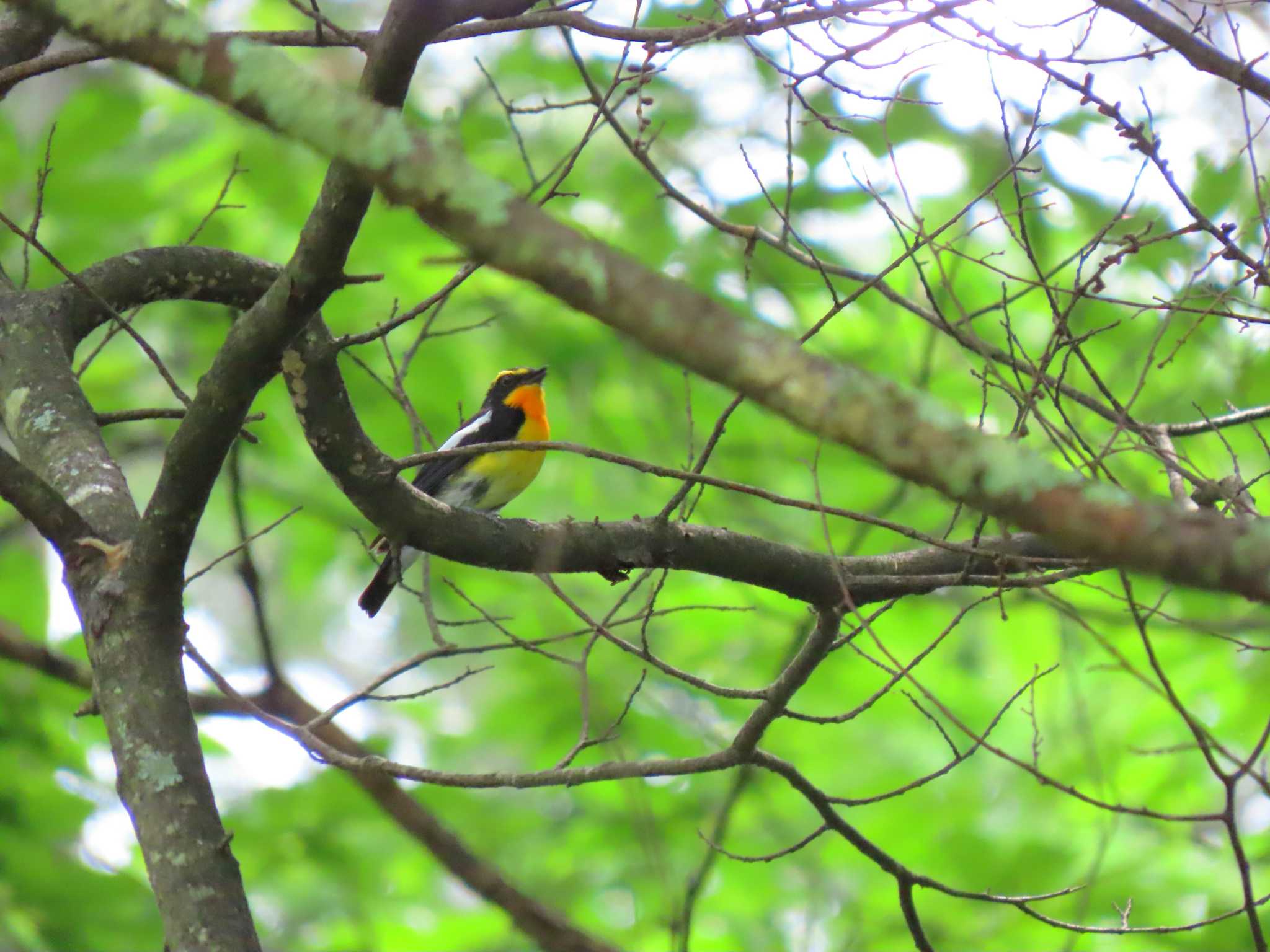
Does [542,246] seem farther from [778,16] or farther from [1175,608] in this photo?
[1175,608]

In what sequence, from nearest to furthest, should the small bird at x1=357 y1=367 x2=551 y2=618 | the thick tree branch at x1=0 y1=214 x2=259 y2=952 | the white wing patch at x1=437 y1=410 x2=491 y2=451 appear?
the thick tree branch at x1=0 y1=214 x2=259 y2=952 < the small bird at x1=357 y1=367 x2=551 y2=618 < the white wing patch at x1=437 y1=410 x2=491 y2=451

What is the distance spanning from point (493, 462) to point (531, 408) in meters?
0.64

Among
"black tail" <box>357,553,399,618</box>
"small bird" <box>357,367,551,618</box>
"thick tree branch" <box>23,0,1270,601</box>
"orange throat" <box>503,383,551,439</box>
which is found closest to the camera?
"thick tree branch" <box>23,0,1270,601</box>

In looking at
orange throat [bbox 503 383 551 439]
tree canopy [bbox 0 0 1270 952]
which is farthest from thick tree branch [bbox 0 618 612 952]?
orange throat [bbox 503 383 551 439]

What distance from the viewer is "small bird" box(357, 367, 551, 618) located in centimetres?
598

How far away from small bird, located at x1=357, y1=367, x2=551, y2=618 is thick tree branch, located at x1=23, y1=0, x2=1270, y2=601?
4.05 metres

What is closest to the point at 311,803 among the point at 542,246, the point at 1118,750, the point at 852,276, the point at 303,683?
the point at 852,276

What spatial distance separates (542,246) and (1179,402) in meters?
4.94

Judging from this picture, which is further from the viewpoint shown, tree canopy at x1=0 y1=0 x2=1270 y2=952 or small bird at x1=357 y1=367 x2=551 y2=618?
small bird at x1=357 y1=367 x2=551 y2=618

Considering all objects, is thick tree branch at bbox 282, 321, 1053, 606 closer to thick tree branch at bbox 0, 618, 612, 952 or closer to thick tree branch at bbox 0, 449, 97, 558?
thick tree branch at bbox 0, 449, 97, 558

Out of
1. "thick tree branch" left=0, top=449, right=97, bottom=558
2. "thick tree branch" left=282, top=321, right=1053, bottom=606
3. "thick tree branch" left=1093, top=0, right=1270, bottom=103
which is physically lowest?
"thick tree branch" left=0, top=449, right=97, bottom=558

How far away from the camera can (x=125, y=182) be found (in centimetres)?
434

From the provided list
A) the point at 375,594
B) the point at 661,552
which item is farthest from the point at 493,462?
the point at 661,552

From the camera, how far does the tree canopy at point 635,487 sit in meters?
1.74
